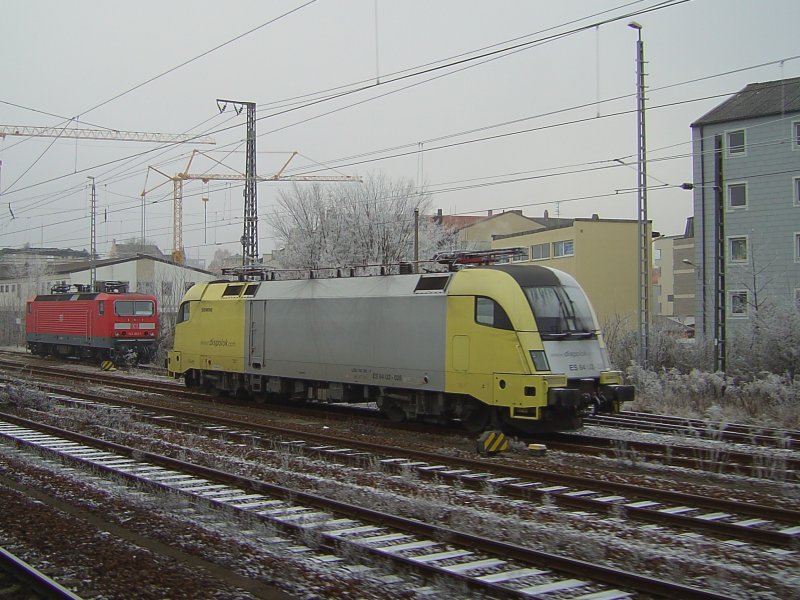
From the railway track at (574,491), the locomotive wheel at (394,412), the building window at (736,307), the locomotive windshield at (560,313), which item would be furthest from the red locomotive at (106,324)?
the building window at (736,307)

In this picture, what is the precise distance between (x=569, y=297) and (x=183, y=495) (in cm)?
772

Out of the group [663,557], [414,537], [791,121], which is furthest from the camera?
[791,121]

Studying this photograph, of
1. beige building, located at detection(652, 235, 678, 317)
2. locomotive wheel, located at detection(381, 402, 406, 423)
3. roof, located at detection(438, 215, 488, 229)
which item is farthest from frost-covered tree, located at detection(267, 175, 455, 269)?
beige building, located at detection(652, 235, 678, 317)

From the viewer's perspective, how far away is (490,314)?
43.9 ft

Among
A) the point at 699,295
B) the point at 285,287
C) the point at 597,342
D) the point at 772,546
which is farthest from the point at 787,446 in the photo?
the point at 699,295

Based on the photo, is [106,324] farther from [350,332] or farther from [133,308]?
[350,332]

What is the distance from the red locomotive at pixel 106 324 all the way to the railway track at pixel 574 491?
66.6 ft

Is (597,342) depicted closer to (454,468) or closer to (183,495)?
(454,468)

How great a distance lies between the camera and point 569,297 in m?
13.9

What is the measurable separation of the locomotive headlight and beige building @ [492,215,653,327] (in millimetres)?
29794

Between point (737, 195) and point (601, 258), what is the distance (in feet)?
25.6

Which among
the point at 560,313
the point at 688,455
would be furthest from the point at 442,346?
the point at 688,455

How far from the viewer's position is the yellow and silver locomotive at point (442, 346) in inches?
512

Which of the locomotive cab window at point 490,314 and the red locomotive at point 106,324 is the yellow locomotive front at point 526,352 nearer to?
the locomotive cab window at point 490,314
